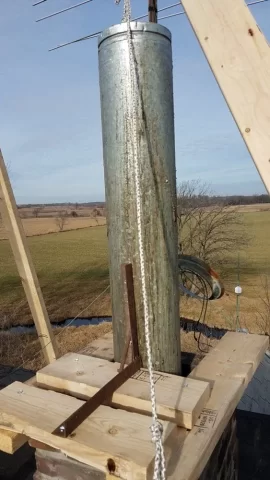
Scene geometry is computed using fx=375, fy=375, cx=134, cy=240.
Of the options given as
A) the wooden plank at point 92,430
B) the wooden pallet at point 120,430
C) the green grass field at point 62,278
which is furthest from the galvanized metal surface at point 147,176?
the green grass field at point 62,278

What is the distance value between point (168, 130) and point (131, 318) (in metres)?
0.82

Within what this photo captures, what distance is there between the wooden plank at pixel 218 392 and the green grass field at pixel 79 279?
13.2m

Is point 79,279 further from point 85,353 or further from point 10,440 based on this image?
point 10,440

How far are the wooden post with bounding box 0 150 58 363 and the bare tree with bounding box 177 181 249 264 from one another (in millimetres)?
13123

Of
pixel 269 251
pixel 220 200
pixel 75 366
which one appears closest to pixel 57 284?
pixel 220 200

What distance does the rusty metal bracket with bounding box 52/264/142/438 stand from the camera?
1177 mm

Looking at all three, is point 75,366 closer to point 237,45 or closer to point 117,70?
point 117,70

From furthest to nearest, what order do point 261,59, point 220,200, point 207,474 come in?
point 220,200, point 207,474, point 261,59

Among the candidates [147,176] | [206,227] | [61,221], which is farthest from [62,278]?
[61,221]

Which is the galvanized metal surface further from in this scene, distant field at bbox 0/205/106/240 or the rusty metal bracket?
distant field at bbox 0/205/106/240

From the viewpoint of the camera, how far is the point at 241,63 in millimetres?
1184

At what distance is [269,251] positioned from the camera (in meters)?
30.7

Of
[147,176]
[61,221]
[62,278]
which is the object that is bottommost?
[62,278]

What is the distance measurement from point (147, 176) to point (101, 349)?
95cm
